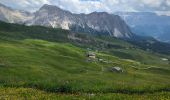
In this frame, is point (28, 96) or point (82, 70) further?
point (82, 70)

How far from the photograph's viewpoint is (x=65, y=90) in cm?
3625

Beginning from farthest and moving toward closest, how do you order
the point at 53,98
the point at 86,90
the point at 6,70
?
1. the point at 6,70
2. the point at 86,90
3. the point at 53,98

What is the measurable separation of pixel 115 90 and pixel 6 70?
10740cm

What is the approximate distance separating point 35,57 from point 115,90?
158179 millimetres

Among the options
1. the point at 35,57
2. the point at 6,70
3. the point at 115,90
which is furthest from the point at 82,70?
the point at 115,90

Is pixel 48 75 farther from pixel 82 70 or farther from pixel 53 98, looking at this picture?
pixel 53 98

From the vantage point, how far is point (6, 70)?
141 metres

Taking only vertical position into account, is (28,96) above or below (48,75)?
above

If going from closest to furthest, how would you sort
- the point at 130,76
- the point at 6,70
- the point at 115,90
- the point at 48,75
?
the point at 115,90 < the point at 6,70 < the point at 48,75 < the point at 130,76

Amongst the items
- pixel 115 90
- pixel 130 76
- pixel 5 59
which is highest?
pixel 115 90

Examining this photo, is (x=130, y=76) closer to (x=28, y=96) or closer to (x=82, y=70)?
(x=82, y=70)

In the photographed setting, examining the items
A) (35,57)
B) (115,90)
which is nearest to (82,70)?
(35,57)

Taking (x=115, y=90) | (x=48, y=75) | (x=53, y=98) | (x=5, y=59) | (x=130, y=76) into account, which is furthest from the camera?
(x=130, y=76)

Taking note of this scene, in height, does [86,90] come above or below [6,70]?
above
